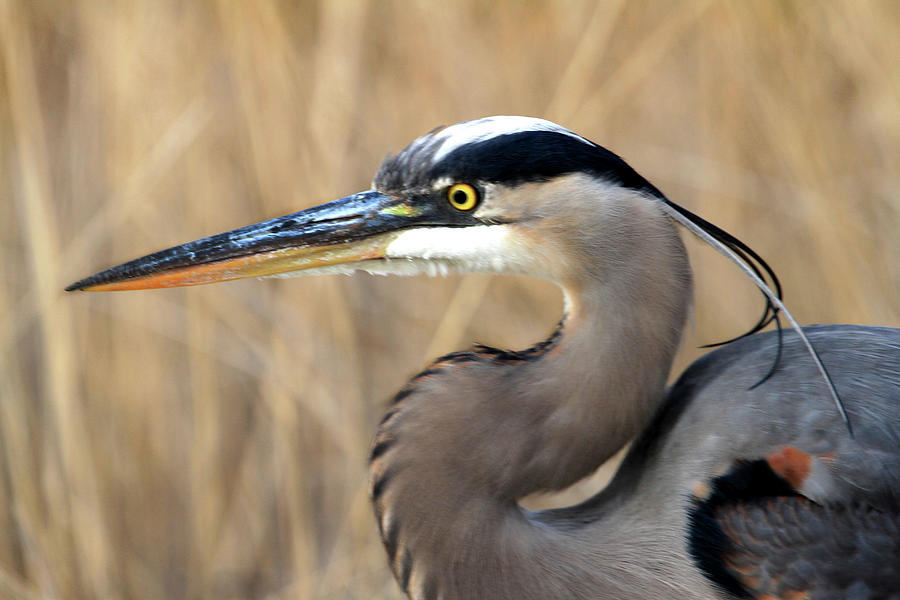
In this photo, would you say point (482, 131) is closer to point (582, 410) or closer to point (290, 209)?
point (582, 410)

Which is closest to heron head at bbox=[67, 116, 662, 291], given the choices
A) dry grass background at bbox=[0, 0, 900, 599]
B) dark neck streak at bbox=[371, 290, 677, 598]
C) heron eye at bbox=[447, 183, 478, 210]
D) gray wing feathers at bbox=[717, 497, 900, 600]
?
heron eye at bbox=[447, 183, 478, 210]

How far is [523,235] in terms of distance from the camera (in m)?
1.14

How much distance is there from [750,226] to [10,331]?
75.4 inches

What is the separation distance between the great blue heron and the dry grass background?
0.77 m

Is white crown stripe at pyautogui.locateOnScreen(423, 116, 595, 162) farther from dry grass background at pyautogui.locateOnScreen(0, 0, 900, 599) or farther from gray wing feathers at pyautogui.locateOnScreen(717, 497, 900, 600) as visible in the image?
dry grass background at pyautogui.locateOnScreen(0, 0, 900, 599)

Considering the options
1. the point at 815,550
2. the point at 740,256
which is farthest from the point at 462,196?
the point at 815,550

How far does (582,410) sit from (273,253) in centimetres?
45

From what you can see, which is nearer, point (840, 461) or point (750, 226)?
point (840, 461)

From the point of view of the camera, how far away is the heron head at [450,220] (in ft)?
3.67

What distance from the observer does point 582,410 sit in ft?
3.75

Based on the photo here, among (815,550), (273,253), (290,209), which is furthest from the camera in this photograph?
(290,209)

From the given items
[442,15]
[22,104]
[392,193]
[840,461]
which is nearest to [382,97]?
[442,15]

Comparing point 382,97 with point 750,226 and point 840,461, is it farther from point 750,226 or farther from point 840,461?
point 840,461

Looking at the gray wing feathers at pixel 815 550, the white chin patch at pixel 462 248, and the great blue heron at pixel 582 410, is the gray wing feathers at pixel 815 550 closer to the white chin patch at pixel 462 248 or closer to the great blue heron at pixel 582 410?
the great blue heron at pixel 582 410
